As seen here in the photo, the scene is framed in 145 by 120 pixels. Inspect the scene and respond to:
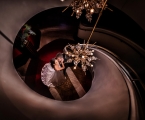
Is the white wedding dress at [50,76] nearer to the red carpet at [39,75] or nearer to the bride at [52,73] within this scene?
the bride at [52,73]

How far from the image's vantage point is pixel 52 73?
18.8ft

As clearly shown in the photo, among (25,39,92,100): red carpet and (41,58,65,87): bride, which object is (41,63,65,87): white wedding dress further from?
(25,39,92,100): red carpet

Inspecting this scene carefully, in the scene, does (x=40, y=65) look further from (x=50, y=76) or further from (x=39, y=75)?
(x=50, y=76)

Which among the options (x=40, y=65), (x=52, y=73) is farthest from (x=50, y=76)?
(x=40, y=65)

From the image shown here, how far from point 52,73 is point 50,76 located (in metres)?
0.14

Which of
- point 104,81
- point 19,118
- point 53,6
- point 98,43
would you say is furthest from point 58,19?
point 19,118

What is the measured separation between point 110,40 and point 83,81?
77.7 inches

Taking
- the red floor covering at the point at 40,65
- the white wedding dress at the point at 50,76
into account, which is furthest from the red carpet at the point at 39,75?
the white wedding dress at the point at 50,76

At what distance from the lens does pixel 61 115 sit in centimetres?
405

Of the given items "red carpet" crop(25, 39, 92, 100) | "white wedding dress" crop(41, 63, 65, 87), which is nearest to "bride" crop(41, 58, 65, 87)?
"white wedding dress" crop(41, 63, 65, 87)

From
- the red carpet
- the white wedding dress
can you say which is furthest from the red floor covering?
the white wedding dress

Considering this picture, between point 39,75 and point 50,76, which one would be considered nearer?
point 50,76

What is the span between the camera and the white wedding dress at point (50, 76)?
5.72m

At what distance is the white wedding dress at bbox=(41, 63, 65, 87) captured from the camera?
572 cm
